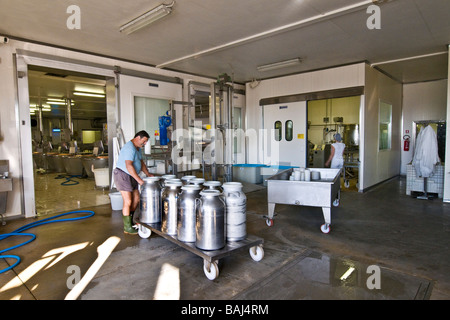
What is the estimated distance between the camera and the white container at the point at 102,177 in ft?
23.2

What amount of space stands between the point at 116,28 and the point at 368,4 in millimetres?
3532

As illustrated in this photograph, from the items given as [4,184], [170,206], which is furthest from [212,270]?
[4,184]

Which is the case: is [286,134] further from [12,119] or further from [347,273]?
[12,119]

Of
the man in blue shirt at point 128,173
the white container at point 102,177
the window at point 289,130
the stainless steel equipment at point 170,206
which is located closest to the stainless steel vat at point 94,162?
the white container at point 102,177

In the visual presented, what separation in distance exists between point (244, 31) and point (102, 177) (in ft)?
16.0

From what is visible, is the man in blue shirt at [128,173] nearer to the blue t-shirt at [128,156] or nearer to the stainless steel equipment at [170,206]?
the blue t-shirt at [128,156]

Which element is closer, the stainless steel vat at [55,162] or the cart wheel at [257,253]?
the cart wheel at [257,253]

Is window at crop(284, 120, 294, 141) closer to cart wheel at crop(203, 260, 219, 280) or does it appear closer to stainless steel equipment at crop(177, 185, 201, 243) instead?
stainless steel equipment at crop(177, 185, 201, 243)

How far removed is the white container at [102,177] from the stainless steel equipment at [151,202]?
13.6ft

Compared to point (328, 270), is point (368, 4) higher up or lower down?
higher up

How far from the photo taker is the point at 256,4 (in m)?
3.65

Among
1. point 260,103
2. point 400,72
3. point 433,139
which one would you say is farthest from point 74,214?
point 400,72

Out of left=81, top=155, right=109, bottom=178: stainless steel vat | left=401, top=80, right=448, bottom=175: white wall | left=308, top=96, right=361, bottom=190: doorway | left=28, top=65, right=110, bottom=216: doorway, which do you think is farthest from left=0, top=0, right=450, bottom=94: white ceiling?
left=81, top=155, right=109, bottom=178: stainless steel vat
